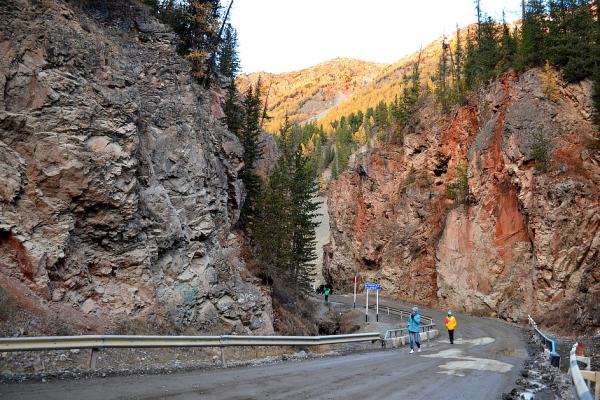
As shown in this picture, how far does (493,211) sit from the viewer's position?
41.0m

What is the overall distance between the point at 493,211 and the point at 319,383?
36.4m

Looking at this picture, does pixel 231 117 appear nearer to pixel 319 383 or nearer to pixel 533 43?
pixel 533 43

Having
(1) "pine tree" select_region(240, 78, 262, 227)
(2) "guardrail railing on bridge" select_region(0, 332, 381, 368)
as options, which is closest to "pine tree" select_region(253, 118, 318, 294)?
(1) "pine tree" select_region(240, 78, 262, 227)

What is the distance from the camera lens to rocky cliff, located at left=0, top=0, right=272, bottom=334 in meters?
15.2

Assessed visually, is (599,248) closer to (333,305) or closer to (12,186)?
(333,305)

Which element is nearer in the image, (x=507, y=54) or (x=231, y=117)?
(x=231, y=117)

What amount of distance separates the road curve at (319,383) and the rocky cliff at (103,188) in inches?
244

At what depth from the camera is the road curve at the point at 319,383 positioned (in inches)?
289

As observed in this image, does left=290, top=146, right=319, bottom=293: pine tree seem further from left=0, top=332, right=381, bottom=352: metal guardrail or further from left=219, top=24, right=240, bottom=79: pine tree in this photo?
left=0, top=332, right=381, bottom=352: metal guardrail

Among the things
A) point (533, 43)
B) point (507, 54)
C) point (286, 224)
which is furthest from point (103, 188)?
point (507, 54)

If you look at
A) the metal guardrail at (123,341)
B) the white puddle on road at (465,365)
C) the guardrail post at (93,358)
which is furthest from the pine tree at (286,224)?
the guardrail post at (93,358)

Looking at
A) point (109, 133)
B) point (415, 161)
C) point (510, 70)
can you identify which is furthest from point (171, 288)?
point (415, 161)

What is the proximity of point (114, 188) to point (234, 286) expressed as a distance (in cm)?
821

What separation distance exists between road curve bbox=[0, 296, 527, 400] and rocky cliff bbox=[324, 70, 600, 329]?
1673cm
